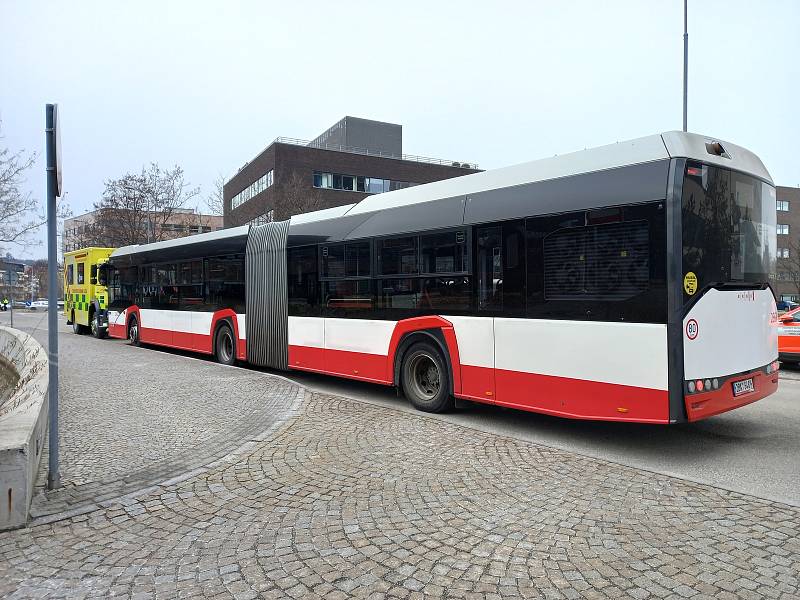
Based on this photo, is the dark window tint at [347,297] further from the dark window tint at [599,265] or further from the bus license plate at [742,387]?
the bus license plate at [742,387]

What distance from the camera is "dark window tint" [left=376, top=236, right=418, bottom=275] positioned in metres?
7.46

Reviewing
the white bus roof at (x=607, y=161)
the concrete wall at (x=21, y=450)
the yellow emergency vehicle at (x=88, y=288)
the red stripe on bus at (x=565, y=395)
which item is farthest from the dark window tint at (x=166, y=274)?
the red stripe on bus at (x=565, y=395)

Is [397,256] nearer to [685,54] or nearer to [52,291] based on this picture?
[52,291]

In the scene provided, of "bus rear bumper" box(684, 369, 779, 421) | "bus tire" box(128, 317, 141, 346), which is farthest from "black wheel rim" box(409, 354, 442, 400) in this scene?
"bus tire" box(128, 317, 141, 346)

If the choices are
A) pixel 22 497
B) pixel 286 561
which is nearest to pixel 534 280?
pixel 286 561

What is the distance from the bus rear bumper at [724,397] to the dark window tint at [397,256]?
3.76 meters

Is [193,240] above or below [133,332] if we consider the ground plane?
above

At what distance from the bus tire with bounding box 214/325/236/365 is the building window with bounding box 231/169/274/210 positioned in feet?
108

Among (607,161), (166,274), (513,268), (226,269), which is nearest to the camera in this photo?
(607,161)

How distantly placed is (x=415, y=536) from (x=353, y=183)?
4603cm

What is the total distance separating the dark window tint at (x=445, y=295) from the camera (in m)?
6.77

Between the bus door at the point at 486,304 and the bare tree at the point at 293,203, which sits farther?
the bare tree at the point at 293,203

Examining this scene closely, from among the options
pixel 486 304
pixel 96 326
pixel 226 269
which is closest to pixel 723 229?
pixel 486 304

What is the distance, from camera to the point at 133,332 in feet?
52.6
